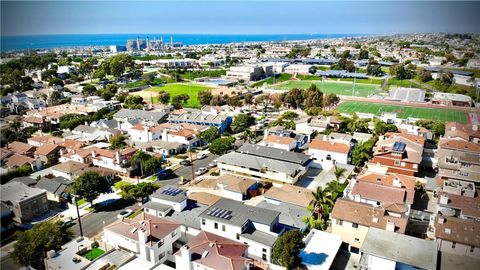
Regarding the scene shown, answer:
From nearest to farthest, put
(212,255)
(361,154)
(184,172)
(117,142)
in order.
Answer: (212,255) < (361,154) < (184,172) < (117,142)

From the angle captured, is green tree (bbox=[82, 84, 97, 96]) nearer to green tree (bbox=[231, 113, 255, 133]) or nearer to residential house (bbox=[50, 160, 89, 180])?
green tree (bbox=[231, 113, 255, 133])

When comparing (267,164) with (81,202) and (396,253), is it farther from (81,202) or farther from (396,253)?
(81,202)

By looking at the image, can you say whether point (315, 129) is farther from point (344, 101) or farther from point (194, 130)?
point (344, 101)

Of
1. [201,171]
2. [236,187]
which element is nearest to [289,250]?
[236,187]

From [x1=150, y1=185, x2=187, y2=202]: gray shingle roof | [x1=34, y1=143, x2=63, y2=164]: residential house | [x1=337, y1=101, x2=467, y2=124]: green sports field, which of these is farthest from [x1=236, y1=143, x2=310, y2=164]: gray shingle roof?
[x1=337, y1=101, x2=467, y2=124]: green sports field

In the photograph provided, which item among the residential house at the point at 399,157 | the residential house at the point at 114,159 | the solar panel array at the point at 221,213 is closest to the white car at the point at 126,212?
the residential house at the point at 114,159

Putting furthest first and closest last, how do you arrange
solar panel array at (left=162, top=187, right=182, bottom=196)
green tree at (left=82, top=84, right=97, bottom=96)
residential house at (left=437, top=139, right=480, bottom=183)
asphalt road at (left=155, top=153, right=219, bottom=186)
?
1. green tree at (left=82, top=84, right=97, bottom=96)
2. asphalt road at (left=155, top=153, right=219, bottom=186)
3. residential house at (left=437, top=139, right=480, bottom=183)
4. solar panel array at (left=162, top=187, right=182, bottom=196)
